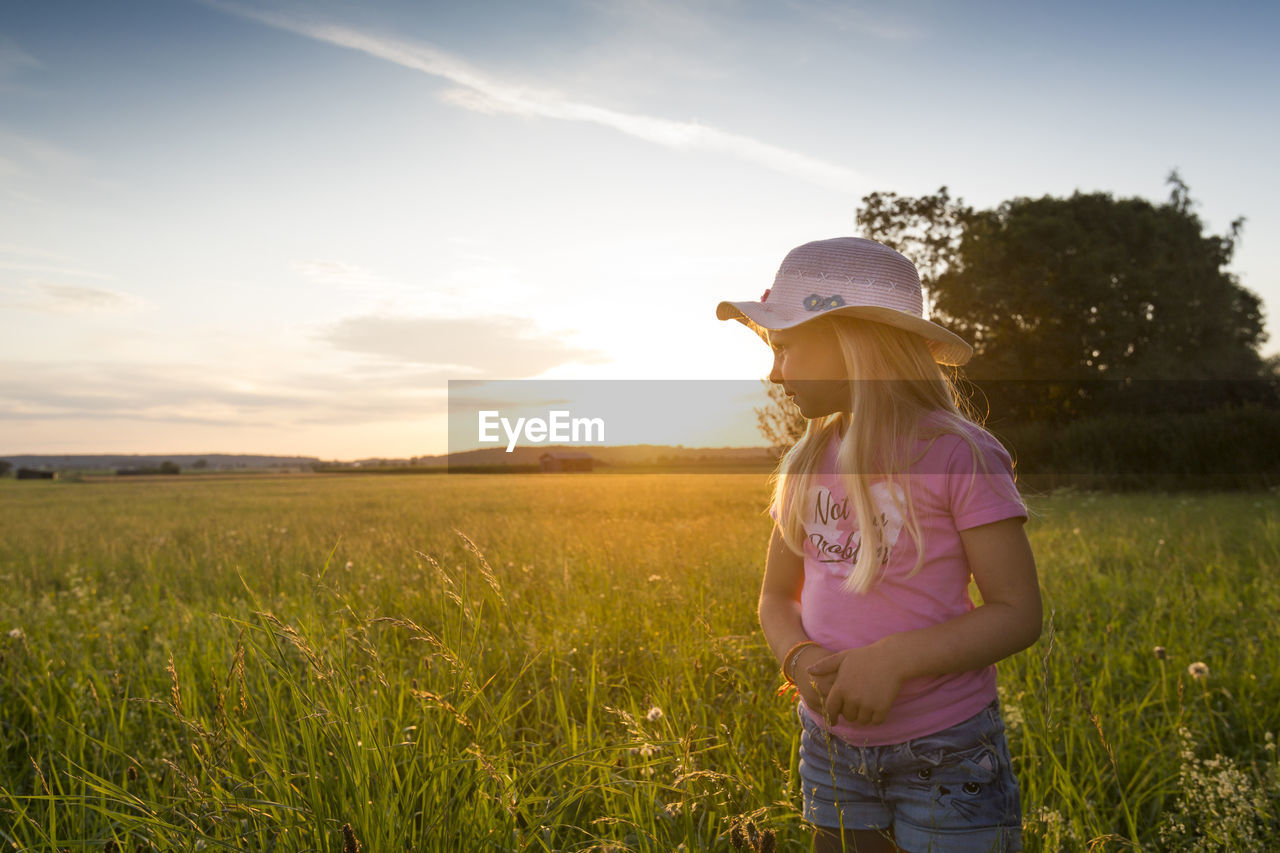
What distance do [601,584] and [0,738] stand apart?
321cm

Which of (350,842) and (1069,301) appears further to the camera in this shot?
(1069,301)

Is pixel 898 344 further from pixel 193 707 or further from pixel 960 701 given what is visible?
pixel 193 707

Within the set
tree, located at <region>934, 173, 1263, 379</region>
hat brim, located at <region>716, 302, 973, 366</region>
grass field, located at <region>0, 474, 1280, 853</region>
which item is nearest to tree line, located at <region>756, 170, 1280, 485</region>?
tree, located at <region>934, 173, 1263, 379</region>

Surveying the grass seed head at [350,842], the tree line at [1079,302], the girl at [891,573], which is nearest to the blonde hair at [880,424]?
the girl at [891,573]

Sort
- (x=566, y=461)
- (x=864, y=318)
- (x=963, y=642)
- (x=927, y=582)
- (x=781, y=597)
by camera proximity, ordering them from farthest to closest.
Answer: (x=566, y=461)
(x=781, y=597)
(x=864, y=318)
(x=927, y=582)
(x=963, y=642)

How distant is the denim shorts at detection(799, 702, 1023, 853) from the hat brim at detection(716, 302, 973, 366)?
0.92 m

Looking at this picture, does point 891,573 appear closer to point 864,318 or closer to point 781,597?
point 781,597

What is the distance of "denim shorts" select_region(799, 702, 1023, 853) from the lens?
5.47ft

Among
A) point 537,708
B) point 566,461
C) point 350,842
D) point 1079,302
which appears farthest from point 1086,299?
point 350,842

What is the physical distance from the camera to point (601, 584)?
5.27m

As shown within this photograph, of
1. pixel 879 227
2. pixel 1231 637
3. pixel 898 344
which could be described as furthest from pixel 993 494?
pixel 879 227

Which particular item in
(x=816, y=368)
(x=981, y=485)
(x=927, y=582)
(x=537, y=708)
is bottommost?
(x=537, y=708)

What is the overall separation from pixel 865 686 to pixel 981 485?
51 centimetres

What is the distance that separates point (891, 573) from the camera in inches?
69.9
